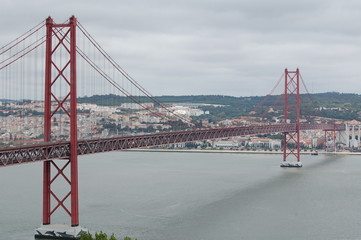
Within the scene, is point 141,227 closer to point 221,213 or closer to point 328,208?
point 221,213

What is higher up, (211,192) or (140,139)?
(140,139)

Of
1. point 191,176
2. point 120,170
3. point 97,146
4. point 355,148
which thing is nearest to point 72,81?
point 97,146

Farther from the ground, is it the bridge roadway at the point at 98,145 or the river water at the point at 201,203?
the bridge roadway at the point at 98,145

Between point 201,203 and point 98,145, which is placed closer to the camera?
point 98,145

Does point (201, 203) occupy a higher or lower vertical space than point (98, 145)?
lower

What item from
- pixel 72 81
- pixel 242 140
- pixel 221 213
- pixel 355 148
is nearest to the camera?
pixel 72 81

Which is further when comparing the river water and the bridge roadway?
the river water

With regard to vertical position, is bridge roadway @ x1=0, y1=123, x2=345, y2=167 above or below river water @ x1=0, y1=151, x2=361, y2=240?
above

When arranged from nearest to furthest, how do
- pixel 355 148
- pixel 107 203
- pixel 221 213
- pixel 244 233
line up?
pixel 244 233 < pixel 221 213 < pixel 107 203 < pixel 355 148
